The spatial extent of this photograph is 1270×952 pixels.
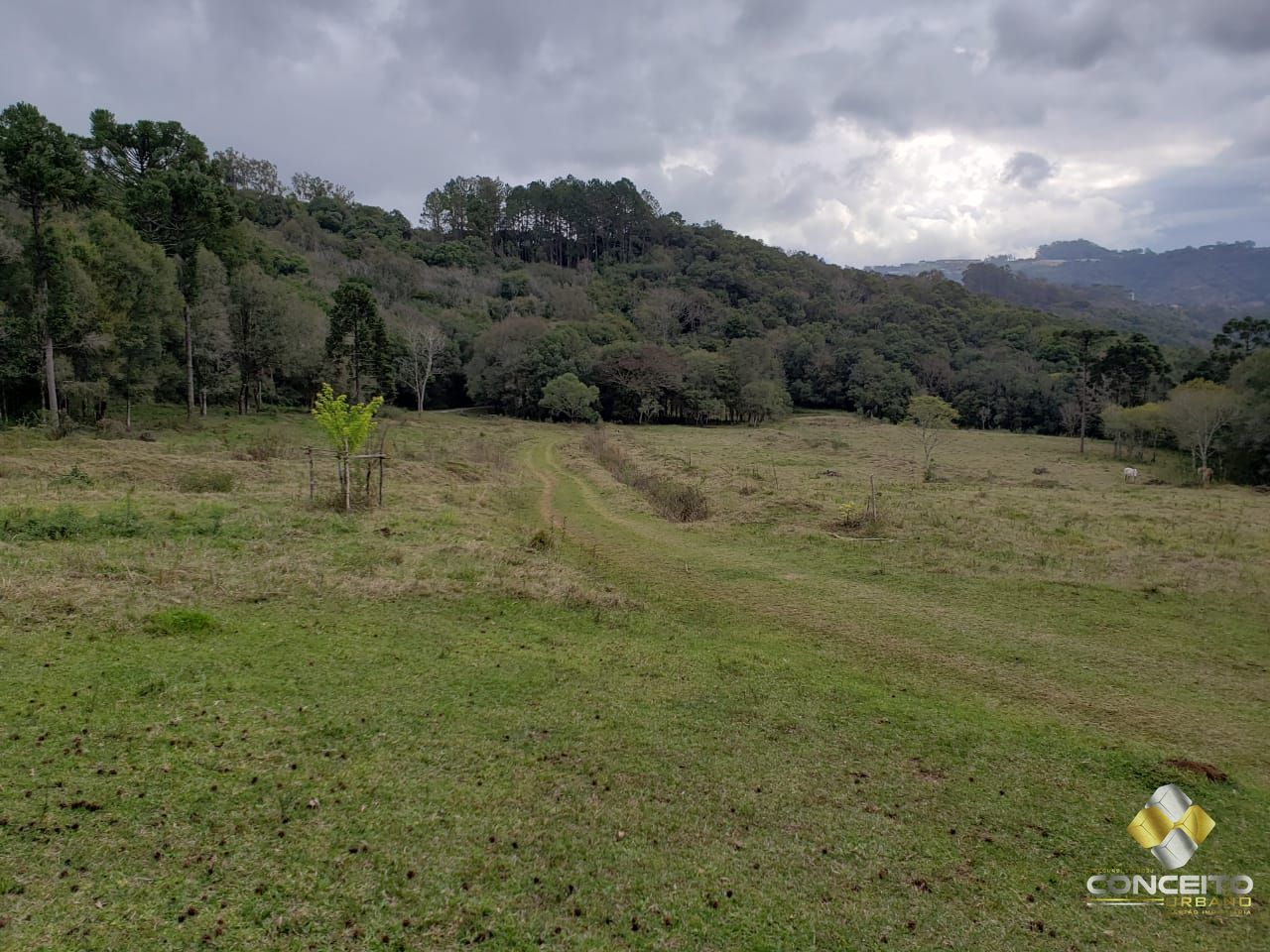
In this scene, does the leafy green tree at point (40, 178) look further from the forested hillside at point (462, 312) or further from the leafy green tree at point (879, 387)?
the leafy green tree at point (879, 387)

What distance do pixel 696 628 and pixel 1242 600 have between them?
39.3ft

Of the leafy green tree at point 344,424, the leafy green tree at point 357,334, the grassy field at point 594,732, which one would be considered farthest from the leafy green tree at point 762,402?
the leafy green tree at point 344,424

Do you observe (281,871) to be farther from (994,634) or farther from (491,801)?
(994,634)

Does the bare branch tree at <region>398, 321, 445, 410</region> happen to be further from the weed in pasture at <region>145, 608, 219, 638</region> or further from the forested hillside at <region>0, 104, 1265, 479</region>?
the weed in pasture at <region>145, 608, 219, 638</region>

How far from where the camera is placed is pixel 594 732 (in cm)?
789

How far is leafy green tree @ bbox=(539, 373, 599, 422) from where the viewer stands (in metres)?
65.5

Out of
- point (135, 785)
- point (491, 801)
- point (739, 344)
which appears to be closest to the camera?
point (135, 785)

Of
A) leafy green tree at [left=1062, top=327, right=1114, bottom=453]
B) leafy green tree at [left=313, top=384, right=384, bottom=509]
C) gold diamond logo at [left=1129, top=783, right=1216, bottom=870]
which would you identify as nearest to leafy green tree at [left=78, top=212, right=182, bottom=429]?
leafy green tree at [left=313, top=384, right=384, bottom=509]

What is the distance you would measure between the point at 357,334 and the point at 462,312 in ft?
147

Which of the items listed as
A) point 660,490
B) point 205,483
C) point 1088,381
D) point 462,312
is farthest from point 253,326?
point 1088,381

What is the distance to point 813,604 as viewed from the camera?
13430 mm

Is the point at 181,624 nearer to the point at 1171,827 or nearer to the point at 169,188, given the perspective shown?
the point at 1171,827

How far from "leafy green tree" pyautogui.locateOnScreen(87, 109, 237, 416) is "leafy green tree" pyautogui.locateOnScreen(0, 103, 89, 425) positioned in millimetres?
7124

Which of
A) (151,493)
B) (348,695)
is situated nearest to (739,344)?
(151,493)
